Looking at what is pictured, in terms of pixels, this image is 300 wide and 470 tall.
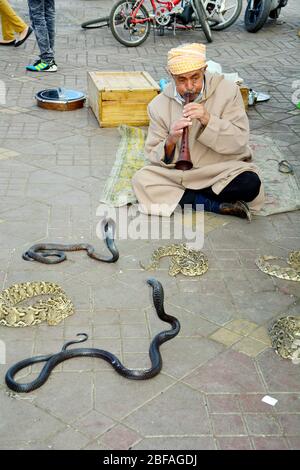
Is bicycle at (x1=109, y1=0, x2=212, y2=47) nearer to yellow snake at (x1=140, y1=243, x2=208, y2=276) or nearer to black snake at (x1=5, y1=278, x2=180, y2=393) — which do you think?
yellow snake at (x1=140, y1=243, x2=208, y2=276)

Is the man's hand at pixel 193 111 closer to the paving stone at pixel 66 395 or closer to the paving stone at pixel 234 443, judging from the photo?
the paving stone at pixel 66 395

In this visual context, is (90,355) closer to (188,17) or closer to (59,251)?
(59,251)

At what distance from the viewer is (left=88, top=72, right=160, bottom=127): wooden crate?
22.9 feet

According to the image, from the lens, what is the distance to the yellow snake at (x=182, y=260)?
171 inches

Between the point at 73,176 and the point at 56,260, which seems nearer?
the point at 56,260

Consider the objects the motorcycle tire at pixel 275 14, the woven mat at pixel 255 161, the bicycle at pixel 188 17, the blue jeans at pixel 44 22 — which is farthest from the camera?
the motorcycle tire at pixel 275 14

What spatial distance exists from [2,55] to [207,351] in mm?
7817

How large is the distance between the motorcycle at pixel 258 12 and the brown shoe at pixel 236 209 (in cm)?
787

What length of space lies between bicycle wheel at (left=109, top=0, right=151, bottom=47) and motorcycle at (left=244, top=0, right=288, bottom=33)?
2.29 meters

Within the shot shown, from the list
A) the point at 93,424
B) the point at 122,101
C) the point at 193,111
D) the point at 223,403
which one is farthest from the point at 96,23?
the point at 93,424

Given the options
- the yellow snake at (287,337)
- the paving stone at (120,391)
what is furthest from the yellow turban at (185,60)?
the paving stone at (120,391)

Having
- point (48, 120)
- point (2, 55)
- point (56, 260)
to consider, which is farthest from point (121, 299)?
point (2, 55)
